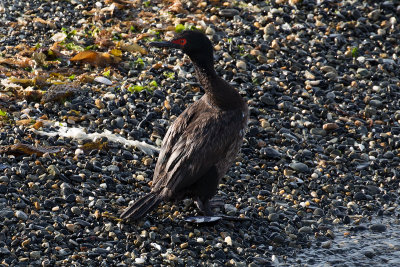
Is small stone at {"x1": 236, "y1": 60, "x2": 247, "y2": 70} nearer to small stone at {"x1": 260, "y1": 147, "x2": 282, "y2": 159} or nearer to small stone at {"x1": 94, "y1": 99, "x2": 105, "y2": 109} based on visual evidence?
small stone at {"x1": 260, "y1": 147, "x2": 282, "y2": 159}

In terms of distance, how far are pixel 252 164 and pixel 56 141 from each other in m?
2.23

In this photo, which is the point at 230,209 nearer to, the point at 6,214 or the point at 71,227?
the point at 71,227

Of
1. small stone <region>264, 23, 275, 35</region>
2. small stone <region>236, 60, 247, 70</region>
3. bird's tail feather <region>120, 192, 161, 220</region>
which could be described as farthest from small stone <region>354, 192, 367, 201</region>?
small stone <region>264, 23, 275, 35</region>

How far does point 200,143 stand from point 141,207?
0.86m

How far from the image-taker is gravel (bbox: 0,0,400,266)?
6848mm

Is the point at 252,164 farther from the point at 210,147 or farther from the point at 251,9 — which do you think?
the point at 251,9

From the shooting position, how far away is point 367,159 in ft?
28.5

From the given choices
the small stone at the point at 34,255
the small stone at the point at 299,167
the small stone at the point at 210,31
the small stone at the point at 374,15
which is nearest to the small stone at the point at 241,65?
the small stone at the point at 210,31

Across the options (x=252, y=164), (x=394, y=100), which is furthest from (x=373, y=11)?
(x=252, y=164)

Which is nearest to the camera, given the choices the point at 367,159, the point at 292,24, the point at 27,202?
the point at 27,202

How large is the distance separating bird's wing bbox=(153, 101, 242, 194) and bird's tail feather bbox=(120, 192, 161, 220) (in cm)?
11

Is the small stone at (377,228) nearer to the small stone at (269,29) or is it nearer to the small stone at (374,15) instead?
the small stone at (269,29)

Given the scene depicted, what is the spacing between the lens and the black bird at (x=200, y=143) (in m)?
7.00

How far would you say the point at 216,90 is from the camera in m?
7.38
